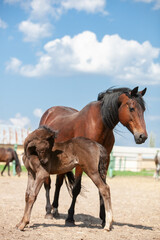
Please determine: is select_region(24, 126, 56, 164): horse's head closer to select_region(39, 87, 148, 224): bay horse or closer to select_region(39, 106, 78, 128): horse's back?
select_region(39, 87, 148, 224): bay horse

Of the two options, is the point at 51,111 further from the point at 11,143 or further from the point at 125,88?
the point at 11,143

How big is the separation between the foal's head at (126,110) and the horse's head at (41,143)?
1123 millimetres

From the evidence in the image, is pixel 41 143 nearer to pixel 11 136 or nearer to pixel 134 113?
pixel 134 113

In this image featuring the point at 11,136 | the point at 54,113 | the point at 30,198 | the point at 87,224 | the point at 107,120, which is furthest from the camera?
the point at 11,136

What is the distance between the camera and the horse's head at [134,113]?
522 cm

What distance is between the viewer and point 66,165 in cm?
522

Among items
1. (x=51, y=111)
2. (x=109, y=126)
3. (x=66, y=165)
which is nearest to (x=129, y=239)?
(x=66, y=165)

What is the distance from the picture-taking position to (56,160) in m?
5.24

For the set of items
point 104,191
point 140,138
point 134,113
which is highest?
point 134,113

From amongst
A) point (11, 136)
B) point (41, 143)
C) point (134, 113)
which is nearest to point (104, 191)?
point (41, 143)

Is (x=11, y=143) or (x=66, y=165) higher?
(x=66, y=165)

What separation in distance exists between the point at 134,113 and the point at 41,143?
5.01 ft

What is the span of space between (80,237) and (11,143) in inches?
1639

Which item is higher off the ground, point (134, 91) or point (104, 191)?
point (134, 91)
